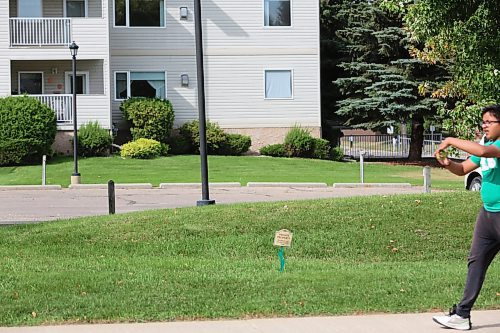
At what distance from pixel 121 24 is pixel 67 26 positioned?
3.33m

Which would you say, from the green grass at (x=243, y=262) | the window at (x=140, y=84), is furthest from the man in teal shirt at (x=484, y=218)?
the window at (x=140, y=84)

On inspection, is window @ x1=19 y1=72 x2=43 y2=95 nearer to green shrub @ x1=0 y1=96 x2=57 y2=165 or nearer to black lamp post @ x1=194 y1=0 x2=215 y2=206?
green shrub @ x1=0 y1=96 x2=57 y2=165

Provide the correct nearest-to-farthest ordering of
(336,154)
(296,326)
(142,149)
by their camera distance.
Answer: (296,326) < (142,149) < (336,154)

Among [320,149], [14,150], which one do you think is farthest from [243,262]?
[320,149]

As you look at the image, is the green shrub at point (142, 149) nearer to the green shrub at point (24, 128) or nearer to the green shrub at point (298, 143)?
the green shrub at point (24, 128)

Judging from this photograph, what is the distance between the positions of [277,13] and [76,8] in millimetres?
8977

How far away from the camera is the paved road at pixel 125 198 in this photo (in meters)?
17.7

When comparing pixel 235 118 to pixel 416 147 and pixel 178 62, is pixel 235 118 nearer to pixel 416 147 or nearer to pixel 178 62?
pixel 178 62

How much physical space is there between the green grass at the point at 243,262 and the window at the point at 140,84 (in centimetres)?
2185

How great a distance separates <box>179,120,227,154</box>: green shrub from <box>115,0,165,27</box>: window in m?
4.91

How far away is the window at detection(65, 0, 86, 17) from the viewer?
33906mm

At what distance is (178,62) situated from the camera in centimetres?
3491

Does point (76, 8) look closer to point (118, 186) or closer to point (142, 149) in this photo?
point (142, 149)

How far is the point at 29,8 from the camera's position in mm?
33469
